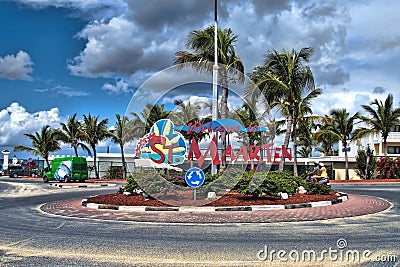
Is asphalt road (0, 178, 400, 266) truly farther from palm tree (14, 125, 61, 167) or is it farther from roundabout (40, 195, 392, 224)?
palm tree (14, 125, 61, 167)

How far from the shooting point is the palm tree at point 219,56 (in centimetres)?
2128

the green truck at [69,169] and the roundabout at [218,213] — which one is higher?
the green truck at [69,169]

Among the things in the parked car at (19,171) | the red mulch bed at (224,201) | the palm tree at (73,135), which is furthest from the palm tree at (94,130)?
the red mulch bed at (224,201)

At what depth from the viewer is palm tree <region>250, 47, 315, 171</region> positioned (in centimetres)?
2525

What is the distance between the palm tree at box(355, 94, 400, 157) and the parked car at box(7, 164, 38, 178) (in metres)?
39.1

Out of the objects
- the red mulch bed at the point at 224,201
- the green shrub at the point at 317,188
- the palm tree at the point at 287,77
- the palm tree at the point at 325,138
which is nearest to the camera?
the red mulch bed at the point at 224,201

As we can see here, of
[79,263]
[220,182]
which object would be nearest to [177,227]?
[79,263]

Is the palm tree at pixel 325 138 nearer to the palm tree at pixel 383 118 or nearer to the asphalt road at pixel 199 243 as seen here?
the palm tree at pixel 383 118

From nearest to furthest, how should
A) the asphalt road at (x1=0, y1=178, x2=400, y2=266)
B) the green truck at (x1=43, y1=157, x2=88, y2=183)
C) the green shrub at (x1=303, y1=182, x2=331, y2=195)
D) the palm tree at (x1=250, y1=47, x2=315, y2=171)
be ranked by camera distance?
1. the asphalt road at (x1=0, y1=178, x2=400, y2=266)
2. the green shrub at (x1=303, y1=182, x2=331, y2=195)
3. the palm tree at (x1=250, y1=47, x2=315, y2=171)
4. the green truck at (x1=43, y1=157, x2=88, y2=183)

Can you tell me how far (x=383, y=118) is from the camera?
42562 millimetres

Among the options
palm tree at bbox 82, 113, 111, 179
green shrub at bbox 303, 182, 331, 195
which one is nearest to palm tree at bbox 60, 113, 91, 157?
palm tree at bbox 82, 113, 111, 179

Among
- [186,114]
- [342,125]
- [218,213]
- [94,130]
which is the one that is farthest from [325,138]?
[218,213]

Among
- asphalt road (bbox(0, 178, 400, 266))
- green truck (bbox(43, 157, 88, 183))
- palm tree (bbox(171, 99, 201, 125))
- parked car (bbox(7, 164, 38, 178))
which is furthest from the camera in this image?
parked car (bbox(7, 164, 38, 178))

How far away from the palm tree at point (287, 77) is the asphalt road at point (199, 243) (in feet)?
46.8
